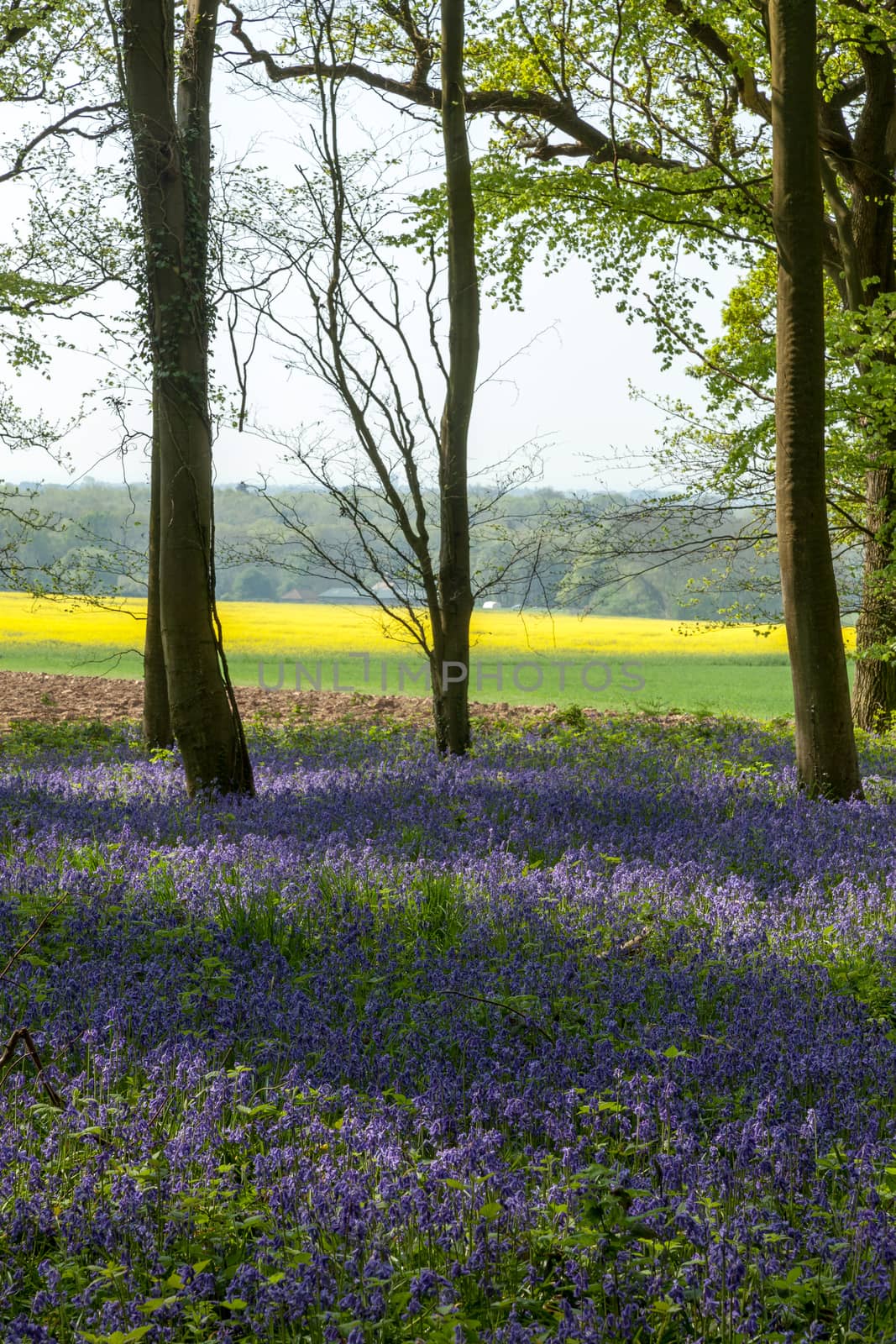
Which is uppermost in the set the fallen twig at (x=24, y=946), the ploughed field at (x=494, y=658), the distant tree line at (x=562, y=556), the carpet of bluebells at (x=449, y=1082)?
the distant tree line at (x=562, y=556)

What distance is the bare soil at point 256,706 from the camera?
17.6 metres

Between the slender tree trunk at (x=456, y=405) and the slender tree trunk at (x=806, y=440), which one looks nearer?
the slender tree trunk at (x=806, y=440)

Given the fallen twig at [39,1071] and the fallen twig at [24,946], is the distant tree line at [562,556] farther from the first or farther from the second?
the fallen twig at [39,1071]

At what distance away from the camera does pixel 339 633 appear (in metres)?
34.1

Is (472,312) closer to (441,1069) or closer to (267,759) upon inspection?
(267,759)

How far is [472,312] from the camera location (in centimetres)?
1102

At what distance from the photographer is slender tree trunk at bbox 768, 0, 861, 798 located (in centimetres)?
895

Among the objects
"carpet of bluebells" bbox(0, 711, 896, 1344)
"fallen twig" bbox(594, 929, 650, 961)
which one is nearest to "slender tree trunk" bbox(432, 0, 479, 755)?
"carpet of bluebells" bbox(0, 711, 896, 1344)

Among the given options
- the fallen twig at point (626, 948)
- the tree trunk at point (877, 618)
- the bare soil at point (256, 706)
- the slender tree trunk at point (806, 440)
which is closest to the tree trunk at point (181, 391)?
the fallen twig at point (626, 948)

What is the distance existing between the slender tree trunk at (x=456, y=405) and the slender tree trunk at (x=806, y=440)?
314cm

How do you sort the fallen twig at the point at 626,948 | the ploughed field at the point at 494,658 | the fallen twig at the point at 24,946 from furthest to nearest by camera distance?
the ploughed field at the point at 494,658, the fallen twig at the point at 626,948, the fallen twig at the point at 24,946

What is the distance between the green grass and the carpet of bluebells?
13.9 m

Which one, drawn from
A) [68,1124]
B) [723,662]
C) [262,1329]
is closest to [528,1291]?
[262,1329]

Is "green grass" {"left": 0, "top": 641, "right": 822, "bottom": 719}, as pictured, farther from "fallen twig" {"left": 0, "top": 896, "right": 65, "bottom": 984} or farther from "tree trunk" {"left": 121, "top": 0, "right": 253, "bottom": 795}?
"fallen twig" {"left": 0, "top": 896, "right": 65, "bottom": 984}
